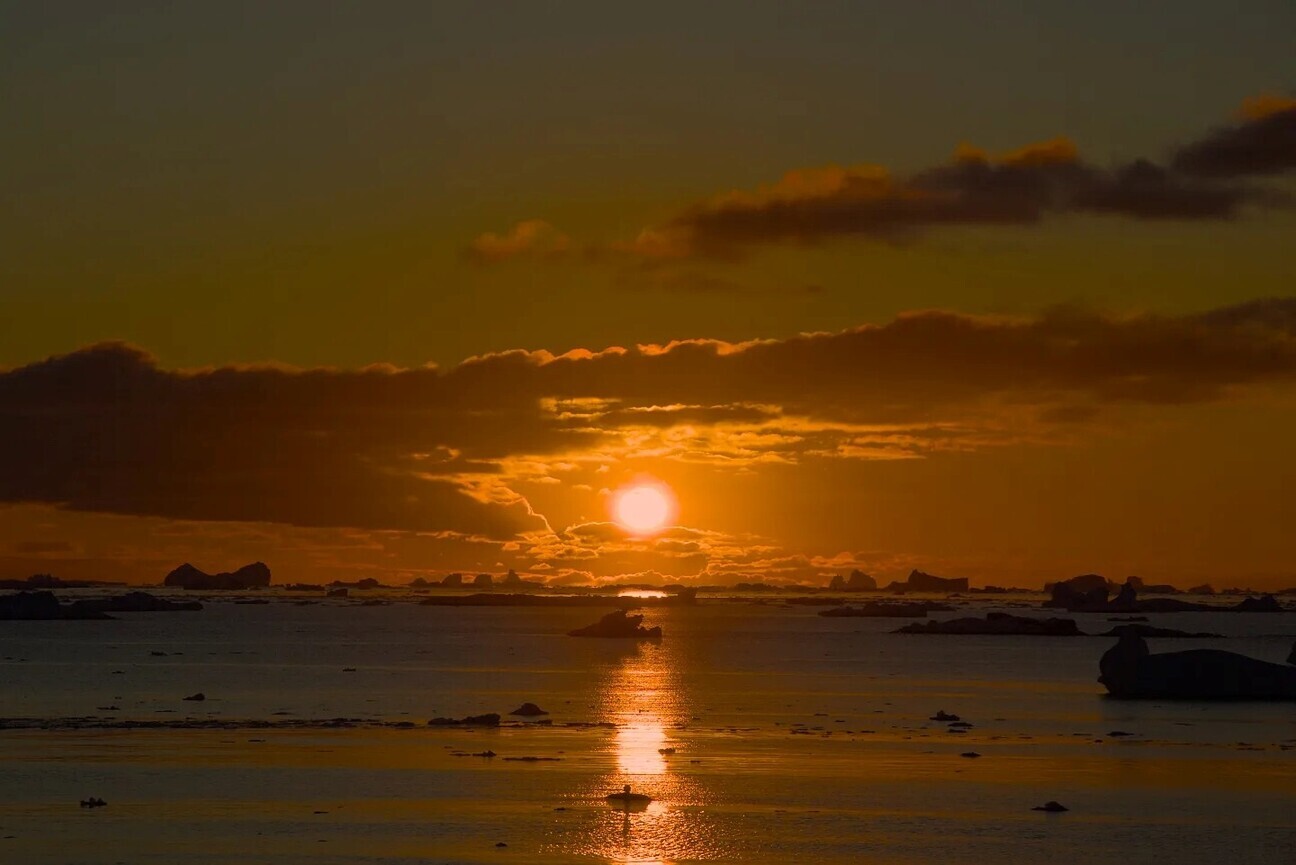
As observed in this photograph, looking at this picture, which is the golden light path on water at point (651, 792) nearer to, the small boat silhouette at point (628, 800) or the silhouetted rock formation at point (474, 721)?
the small boat silhouette at point (628, 800)

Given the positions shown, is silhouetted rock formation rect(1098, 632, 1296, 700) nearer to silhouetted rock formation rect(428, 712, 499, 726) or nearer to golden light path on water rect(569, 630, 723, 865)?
golden light path on water rect(569, 630, 723, 865)

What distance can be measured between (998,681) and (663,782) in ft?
223

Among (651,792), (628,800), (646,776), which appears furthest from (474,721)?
(628,800)

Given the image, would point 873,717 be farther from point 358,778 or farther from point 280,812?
point 280,812

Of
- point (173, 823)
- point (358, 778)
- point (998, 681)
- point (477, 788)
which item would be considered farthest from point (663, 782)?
point (998, 681)

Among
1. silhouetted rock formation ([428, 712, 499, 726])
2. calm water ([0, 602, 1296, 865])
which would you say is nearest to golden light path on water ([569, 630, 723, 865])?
calm water ([0, 602, 1296, 865])

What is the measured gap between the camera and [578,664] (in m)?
141

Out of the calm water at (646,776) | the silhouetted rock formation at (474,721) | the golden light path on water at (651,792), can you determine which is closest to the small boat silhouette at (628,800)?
the golden light path on water at (651,792)

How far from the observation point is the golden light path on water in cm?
4312

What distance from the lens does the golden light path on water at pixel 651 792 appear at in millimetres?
43125

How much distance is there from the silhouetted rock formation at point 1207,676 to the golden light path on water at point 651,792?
1027 inches

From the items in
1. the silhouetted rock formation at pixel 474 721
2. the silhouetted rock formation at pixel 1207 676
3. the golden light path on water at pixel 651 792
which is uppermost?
the silhouetted rock formation at pixel 1207 676

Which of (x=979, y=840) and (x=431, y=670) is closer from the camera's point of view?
(x=979, y=840)

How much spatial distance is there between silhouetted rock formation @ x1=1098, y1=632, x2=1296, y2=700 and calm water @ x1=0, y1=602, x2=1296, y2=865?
7.56 ft
